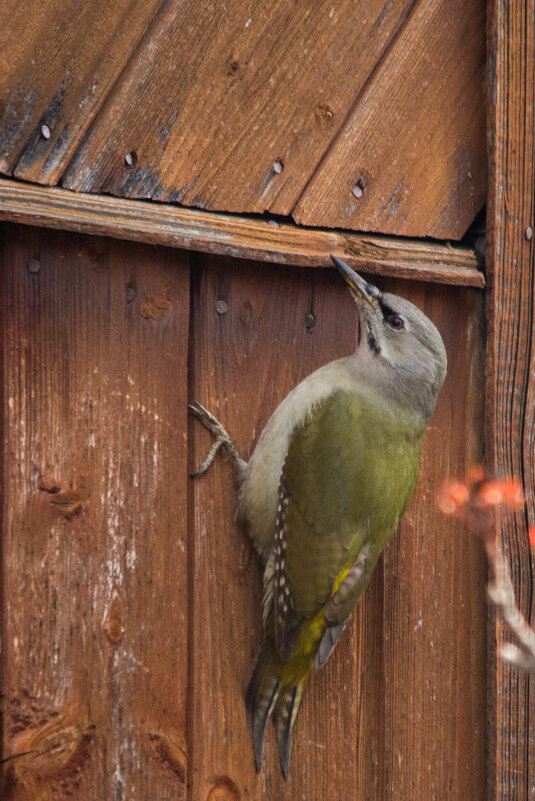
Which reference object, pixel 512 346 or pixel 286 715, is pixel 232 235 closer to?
pixel 512 346

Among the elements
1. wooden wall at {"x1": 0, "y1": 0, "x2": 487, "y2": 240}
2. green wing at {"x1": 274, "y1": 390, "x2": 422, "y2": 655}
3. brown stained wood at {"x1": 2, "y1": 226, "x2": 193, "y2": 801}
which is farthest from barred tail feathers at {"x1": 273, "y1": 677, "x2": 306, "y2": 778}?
wooden wall at {"x1": 0, "y1": 0, "x2": 487, "y2": 240}

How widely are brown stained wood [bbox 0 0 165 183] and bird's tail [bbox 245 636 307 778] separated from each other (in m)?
1.43

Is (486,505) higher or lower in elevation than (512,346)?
lower

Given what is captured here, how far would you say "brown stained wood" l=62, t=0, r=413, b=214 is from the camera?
2293mm

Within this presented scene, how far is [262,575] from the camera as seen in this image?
2623 mm

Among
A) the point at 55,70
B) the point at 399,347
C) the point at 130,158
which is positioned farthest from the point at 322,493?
the point at 55,70

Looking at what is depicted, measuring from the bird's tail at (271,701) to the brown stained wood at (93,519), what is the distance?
0.66ft

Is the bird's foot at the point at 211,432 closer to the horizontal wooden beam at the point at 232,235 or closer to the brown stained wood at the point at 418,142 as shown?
the horizontal wooden beam at the point at 232,235

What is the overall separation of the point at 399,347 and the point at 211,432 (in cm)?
73

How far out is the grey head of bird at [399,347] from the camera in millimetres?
2666

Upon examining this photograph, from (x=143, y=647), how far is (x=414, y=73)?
1888mm

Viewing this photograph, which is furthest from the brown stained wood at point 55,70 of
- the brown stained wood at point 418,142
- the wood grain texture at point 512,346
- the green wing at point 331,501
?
the wood grain texture at point 512,346

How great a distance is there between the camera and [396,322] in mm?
2758

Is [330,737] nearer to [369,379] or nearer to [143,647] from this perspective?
[143,647]
